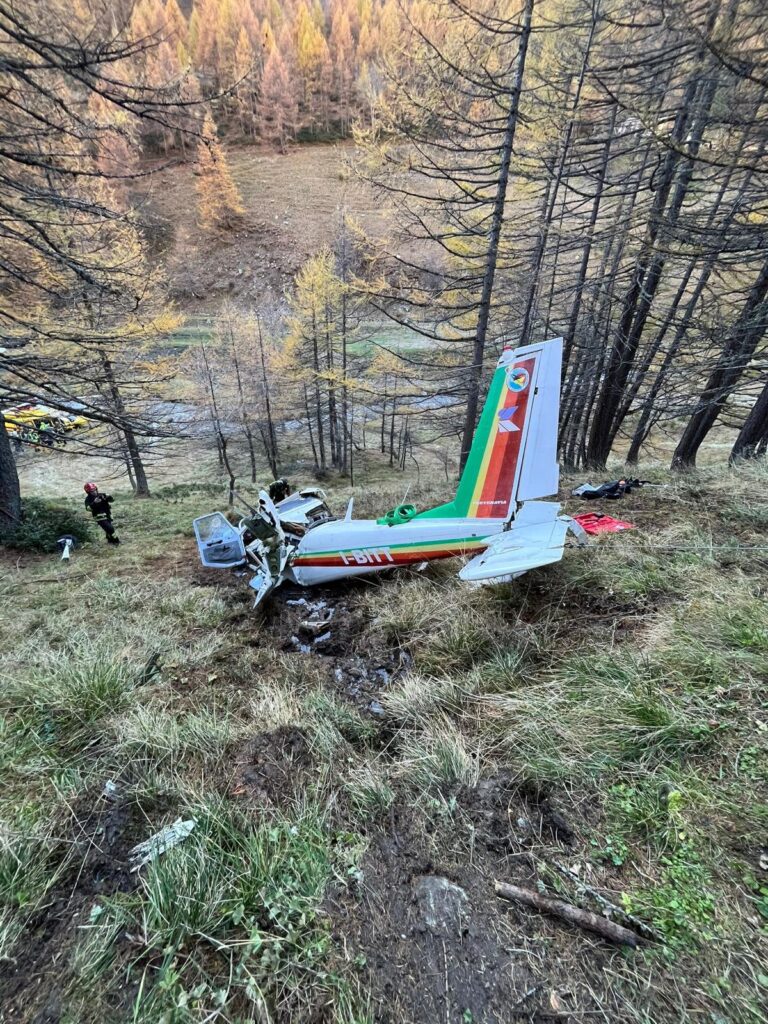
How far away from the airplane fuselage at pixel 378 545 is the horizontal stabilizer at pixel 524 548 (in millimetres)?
366

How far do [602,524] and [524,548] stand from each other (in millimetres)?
2234

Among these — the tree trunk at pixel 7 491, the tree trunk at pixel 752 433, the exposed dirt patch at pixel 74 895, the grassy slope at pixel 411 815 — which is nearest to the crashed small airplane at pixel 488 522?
the grassy slope at pixel 411 815

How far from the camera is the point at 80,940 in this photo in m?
1.72

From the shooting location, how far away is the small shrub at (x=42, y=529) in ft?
26.8

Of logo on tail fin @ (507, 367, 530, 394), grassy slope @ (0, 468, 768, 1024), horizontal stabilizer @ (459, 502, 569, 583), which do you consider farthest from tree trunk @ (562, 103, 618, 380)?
grassy slope @ (0, 468, 768, 1024)

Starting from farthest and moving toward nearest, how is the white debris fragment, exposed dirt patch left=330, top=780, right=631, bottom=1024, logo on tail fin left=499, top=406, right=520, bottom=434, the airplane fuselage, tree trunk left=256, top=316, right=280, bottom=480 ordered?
tree trunk left=256, top=316, right=280, bottom=480, the airplane fuselage, logo on tail fin left=499, top=406, right=520, bottom=434, the white debris fragment, exposed dirt patch left=330, top=780, right=631, bottom=1024

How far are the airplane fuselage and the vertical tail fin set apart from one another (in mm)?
285

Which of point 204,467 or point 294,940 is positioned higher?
point 294,940

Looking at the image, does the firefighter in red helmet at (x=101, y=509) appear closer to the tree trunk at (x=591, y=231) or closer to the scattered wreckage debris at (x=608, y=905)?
the scattered wreckage debris at (x=608, y=905)

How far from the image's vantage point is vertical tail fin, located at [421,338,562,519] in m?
4.38

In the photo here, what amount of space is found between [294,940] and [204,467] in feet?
99.1

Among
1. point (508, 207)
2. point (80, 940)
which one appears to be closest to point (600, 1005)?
point (80, 940)

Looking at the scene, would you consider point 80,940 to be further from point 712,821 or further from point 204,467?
point 204,467

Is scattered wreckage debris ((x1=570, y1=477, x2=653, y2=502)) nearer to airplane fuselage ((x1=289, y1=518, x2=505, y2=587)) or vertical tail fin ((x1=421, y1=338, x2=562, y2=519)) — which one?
vertical tail fin ((x1=421, y1=338, x2=562, y2=519))
